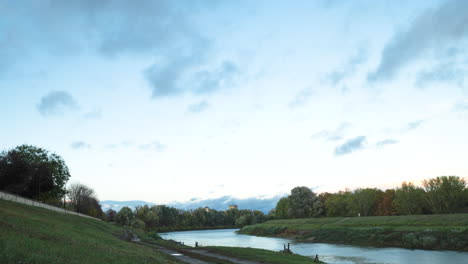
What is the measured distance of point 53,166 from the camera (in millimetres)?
95188

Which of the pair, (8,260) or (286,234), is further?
(286,234)

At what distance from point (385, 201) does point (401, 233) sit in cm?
5406

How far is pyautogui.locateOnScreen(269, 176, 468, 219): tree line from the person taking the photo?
93.6m

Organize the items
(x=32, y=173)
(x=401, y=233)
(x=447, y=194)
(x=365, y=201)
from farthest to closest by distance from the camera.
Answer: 1. (x=365, y=201)
2. (x=447, y=194)
3. (x=32, y=173)
4. (x=401, y=233)

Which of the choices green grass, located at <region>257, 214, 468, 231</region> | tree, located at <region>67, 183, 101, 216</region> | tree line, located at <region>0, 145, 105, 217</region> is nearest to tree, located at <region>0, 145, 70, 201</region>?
tree line, located at <region>0, 145, 105, 217</region>

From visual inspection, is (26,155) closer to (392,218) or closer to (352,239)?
(352,239)

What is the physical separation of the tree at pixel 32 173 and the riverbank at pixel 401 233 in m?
70.4

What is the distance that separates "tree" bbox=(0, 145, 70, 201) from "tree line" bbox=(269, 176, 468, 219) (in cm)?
9588

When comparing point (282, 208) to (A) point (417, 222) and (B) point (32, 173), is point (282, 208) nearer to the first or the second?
(A) point (417, 222)

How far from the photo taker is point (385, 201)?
124 m

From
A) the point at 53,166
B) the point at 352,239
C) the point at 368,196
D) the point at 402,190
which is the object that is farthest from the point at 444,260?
the point at 53,166

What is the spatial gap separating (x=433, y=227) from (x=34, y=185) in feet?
298

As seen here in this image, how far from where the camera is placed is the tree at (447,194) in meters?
92.7

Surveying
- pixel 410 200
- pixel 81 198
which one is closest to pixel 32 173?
pixel 81 198
